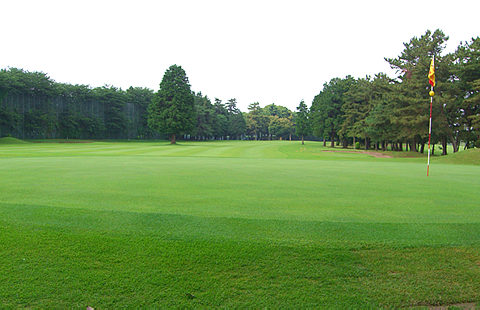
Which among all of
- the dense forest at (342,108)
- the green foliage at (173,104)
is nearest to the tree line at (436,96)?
the dense forest at (342,108)

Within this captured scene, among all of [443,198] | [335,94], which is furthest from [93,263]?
[335,94]

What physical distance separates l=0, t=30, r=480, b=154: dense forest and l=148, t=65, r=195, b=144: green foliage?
4682 millimetres

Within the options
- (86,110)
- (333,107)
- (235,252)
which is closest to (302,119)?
(333,107)

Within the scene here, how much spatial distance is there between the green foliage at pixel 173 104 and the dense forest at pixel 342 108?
15.4ft

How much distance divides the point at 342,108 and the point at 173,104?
1270 inches

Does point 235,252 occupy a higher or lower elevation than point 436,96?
lower

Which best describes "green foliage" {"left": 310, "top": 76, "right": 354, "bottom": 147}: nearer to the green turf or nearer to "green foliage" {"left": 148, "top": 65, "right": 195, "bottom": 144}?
"green foliage" {"left": 148, "top": 65, "right": 195, "bottom": 144}

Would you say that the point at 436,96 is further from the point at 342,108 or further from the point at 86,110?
the point at 86,110

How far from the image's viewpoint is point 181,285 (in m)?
3.03

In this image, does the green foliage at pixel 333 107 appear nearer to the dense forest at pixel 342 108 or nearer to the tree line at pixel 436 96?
the dense forest at pixel 342 108

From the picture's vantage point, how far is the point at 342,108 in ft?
189

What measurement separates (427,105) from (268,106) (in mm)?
154412

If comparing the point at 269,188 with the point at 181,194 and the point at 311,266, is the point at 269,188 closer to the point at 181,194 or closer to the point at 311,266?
the point at 181,194

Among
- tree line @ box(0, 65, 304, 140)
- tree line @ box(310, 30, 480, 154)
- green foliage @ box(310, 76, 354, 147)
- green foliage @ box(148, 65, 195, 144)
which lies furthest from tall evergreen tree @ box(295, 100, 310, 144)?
tree line @ box(310, 30, 480, 154)
